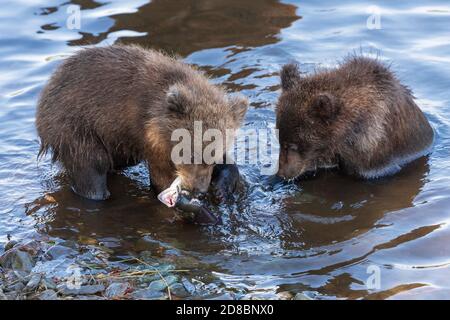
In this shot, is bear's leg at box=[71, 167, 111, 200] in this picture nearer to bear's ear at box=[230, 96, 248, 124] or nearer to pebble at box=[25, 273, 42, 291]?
bear's ear at box=[230, 96, 248, 124]

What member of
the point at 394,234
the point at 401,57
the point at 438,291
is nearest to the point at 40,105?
the point at 394,234

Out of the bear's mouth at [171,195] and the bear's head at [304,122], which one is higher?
the bear's head at [304,122]

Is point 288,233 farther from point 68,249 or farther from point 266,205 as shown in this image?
point 68,249

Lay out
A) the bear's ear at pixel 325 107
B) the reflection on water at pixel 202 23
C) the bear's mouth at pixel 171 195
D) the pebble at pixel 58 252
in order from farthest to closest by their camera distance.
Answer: the reflection on water at pixel 202 23 < the bear's ear at pixel 325 107 < the bear's mouth at pixel 171 195 < the pebble at pixel 58 252

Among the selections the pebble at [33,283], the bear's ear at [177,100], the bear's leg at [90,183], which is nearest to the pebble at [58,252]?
the pebble at [33,283]

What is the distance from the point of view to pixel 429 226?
27.0 feet

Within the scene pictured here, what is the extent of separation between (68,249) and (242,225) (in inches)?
76.4

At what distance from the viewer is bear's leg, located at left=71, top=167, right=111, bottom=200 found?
9117 millimetres

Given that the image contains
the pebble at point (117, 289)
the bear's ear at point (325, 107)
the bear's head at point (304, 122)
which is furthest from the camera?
the bear's head at point (304, 122)

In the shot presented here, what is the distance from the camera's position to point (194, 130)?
7969 millimetres

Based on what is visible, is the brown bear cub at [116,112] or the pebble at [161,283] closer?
the pebble at [161,283]

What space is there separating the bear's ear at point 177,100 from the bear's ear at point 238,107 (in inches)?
24.7

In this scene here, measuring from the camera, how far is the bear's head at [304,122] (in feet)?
29.2

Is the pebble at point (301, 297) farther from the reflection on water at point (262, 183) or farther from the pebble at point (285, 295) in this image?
the reflection on water at point (262, 183)
